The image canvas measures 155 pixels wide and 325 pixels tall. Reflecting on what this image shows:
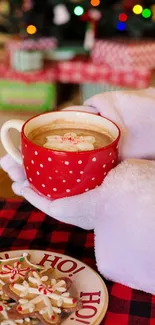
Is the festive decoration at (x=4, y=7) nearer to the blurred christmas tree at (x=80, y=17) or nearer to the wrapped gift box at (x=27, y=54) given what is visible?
the blurred christmas tree at (x=80, y=17)

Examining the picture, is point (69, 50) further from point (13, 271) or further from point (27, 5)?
point (13, 271)

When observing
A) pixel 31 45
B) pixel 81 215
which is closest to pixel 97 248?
pixel 81 215

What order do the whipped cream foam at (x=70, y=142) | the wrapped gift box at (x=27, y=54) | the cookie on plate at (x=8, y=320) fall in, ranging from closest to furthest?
the cookie on plate at (x=8, y=320)
the whipped cream foam at (x=70, y=142)
the wrapped gift box at (x=27, y=54)

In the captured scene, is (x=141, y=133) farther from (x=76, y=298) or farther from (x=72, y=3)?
(x=72, y=3)

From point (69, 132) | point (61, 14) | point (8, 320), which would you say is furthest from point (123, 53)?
point (8, 320)

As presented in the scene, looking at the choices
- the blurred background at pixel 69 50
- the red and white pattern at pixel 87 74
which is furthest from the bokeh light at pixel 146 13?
the red and white pattern at pixel 87 74

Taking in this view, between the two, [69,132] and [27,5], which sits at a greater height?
[69,132]

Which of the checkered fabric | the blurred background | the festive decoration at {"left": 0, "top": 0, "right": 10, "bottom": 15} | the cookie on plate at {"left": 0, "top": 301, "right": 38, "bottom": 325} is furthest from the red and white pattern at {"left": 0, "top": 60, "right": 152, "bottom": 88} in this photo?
the cookie on plate at {"left": 0, "top": 301, "right": 38, "bottom": 325}
